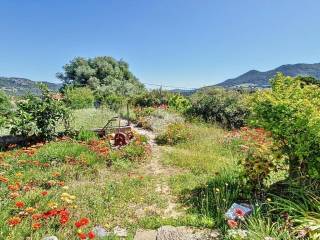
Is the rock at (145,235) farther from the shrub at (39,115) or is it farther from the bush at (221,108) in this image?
the bush at (221,108)

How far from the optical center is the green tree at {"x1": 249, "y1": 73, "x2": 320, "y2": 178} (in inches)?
193

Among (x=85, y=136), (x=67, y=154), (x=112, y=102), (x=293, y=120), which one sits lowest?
(x=67, y=154)

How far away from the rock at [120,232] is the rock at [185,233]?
459mm

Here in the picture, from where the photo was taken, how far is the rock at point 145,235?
4430mm

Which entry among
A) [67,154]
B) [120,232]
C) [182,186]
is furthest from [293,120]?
[67,154]

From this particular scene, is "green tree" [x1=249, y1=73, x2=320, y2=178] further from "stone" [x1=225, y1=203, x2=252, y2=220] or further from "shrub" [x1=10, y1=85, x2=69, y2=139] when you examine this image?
"shrub" [x1=10, y1=85, x2=69, y2=139]

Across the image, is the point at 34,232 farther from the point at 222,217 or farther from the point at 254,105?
the point at 254,105

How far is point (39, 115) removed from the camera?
9.71 metres

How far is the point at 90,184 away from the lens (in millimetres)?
6379

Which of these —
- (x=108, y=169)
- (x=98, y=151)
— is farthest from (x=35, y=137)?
(x=108, y=169)

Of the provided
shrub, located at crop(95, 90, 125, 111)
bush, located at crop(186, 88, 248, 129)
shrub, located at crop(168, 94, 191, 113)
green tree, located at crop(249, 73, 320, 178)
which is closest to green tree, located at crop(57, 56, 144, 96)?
shrub, located at crop(95, 90, 125, 111)

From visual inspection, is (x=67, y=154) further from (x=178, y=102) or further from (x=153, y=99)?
(x=153, y=99)

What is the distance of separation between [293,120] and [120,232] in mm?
3015

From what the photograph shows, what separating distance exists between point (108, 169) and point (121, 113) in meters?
8.71
